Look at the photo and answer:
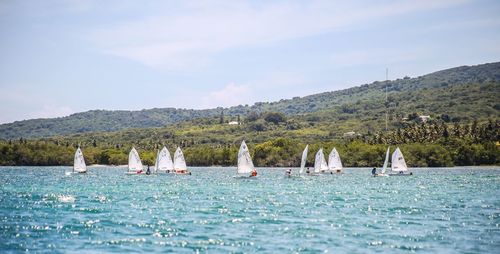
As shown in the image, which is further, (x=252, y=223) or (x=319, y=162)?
(x=319, y=162)

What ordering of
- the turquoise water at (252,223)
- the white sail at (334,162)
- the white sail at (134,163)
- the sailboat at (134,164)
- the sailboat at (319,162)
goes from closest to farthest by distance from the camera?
the turquoise water at (252,223)
the sailboat at (319,162)
the white sail at (334,162)
the sailboat at (134,164)
the white sail at (134,163)

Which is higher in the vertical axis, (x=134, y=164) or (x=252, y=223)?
(x=134, y=164)

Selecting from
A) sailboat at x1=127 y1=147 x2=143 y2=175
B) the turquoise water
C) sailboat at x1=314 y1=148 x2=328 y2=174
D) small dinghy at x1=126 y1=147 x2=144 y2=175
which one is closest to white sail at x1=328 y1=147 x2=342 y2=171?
sailboat at x1=314 y1=148 x2=328 y2=174

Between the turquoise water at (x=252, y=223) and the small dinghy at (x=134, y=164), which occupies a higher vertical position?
the small dinghy at (x=134, y=164)

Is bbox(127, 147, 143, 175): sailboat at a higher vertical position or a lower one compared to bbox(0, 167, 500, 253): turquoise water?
higher

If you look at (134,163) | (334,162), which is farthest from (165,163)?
(334,162)

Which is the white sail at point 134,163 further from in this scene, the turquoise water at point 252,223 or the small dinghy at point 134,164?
the turquoise water at point 252,223

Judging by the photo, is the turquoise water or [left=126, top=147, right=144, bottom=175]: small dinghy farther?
[left=126, top=147, right=144, bottom=175]: small dinghy

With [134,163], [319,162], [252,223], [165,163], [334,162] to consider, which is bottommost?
[252,223]

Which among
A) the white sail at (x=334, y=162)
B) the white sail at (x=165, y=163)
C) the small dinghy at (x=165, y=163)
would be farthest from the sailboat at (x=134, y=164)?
the white sail at (x=334, y=162)

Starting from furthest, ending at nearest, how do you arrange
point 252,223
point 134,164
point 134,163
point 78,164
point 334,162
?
1. point 78,164
2. point 134,164
3. point 134,163
4. point 334,162
5. point 252,223

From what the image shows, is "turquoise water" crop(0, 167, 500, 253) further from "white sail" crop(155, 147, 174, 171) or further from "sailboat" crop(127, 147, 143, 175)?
"sailboat" crop(127, 147, 143, 175)

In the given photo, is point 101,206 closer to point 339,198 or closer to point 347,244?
point 339,198

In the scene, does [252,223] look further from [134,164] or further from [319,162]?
[134,164]
